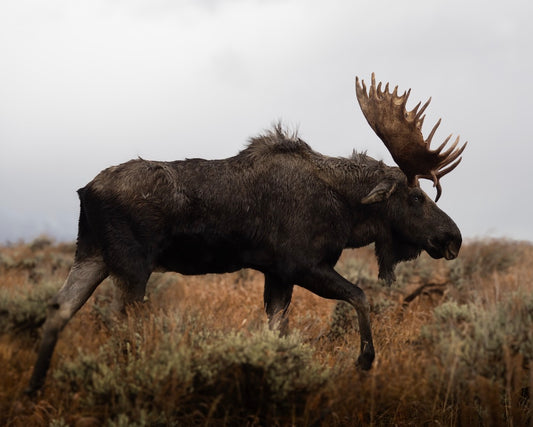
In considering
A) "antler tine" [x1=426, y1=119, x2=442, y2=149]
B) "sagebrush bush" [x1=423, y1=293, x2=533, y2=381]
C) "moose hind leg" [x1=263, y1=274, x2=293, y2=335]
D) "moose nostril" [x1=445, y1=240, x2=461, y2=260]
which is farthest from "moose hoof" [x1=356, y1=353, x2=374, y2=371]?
"antler tine" [x1=426, y1=119, x2=442, y2=149]

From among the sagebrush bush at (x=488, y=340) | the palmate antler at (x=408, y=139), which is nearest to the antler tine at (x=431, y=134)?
the palmate antler at (x=408, y=139)

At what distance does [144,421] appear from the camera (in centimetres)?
347

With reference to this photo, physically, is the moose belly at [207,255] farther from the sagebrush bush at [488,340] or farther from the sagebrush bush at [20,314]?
the sagebrush bush at [20,314]

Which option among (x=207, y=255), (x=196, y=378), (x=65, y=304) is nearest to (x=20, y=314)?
(x=65, y=304)

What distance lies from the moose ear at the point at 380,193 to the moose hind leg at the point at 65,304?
7.67ft

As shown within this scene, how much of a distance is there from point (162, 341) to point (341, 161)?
263cm

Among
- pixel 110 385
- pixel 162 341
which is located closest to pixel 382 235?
pixel 162 341

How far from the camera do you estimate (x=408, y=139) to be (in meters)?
5.87

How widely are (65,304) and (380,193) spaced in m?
2.82

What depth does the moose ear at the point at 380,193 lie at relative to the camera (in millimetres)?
5457

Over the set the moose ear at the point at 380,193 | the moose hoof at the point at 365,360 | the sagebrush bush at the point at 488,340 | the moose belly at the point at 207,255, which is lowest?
the moose hoof at the point at 365,360

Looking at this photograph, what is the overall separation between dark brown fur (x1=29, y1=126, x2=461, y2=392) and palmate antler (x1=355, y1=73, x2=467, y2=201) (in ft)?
0.58

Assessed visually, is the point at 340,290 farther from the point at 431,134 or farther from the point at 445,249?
the point at 431,134

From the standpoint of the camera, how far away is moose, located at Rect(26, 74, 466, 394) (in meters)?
4.89
